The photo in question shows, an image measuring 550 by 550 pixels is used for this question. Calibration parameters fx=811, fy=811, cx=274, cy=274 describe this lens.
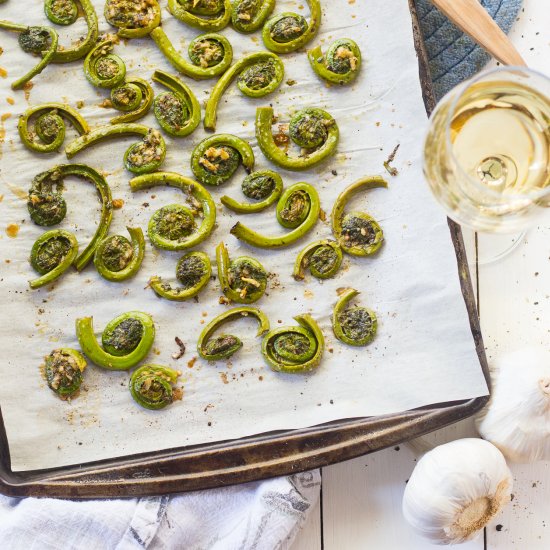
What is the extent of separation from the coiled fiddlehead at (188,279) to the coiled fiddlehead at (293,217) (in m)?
0.16

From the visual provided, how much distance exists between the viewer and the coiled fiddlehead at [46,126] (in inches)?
113

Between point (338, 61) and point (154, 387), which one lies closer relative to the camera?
point (154, 387)

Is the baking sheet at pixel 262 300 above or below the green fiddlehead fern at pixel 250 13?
below

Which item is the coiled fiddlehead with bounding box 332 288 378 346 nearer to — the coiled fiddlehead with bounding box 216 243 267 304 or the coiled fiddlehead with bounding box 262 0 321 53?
the coiled fiddlehead with bounding box 216 243 267 304

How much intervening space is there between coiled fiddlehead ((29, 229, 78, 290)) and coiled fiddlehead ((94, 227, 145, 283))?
0.32ft

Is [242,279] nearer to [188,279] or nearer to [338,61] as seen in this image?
[188,279]

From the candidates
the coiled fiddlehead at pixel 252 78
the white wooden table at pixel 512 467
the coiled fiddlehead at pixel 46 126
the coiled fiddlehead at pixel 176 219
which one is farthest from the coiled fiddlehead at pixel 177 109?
the white wooden table at pixel 512 467

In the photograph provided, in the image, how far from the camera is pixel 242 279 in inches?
112

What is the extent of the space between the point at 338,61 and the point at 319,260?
28.2 inches

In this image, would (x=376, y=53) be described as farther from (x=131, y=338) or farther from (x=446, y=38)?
(x=131, y=338)

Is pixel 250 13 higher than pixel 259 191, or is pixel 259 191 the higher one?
pixel 250 13

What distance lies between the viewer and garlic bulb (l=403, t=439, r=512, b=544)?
Answer: 2705 mm

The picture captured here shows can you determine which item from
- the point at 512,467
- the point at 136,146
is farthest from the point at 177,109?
the point at 512,467

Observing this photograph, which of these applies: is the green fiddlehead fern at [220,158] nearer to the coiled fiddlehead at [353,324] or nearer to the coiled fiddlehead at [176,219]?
the coiled fiddlehead at [176,219]
